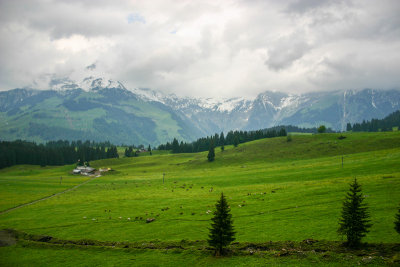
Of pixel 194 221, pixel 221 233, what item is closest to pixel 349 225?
pixel 221 233

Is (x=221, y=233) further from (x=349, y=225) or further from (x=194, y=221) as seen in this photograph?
(x=194, y=221)

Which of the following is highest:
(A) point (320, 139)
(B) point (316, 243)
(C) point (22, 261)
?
(A) point (320, 139)

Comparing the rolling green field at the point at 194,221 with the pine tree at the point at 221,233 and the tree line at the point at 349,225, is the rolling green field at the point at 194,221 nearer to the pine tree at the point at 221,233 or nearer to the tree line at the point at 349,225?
the pine tree at the point at 221,233

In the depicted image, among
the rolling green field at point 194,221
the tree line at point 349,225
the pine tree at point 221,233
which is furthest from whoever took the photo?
the rolling green field at point 194,221

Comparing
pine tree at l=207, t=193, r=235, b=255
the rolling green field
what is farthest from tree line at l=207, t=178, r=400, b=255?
the rolling green field

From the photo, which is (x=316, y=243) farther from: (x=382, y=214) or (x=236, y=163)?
(x=236, y=163)

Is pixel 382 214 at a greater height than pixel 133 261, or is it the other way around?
pixel 382 214

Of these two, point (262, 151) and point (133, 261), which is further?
point (262, 151)

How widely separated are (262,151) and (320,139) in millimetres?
41533

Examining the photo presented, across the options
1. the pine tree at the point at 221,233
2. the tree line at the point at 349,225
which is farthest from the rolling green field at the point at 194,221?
the tree line at the point at 349,225

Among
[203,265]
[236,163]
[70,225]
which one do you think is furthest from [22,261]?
[236,163]

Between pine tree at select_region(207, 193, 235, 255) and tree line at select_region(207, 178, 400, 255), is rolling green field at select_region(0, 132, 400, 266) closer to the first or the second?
pine tree at select_region(207, 193, 235, 255)

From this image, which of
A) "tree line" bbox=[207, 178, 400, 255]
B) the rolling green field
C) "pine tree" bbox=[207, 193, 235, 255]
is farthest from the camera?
the rolling green field

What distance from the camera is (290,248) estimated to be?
32.8m
